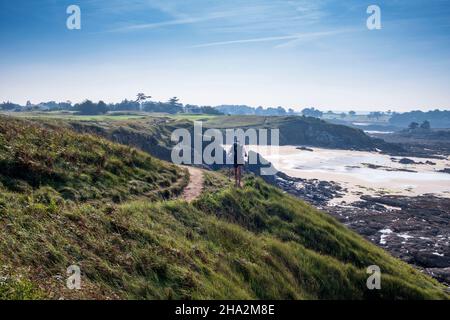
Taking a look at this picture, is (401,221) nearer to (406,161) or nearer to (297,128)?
(406,161)

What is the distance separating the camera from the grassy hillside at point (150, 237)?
9961 millimetres

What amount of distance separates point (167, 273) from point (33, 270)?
3.90 meters

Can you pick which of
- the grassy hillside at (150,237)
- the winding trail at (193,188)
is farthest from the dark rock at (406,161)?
the winding trail at (193,188)

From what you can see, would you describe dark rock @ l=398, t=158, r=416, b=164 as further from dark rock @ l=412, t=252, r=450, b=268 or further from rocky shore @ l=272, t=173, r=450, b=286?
dark rock @ l=412, t=252, r=450, b=268

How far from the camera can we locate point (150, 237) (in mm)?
13078

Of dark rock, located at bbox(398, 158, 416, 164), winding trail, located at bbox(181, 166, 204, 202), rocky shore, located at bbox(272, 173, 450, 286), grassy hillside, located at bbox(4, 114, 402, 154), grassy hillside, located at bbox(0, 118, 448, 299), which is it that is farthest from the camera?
grassy hillside, located at bbox(4, 114, 402, 154)

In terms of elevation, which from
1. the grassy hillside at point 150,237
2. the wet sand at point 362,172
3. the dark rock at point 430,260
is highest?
the grassy hillside at point 150,237

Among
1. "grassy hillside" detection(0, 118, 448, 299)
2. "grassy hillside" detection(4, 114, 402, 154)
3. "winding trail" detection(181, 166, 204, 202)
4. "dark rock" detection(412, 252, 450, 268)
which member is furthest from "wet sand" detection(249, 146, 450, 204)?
"grassy hillside" detection(0, 118, 448, 299)

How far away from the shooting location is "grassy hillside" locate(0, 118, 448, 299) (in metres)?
9.96

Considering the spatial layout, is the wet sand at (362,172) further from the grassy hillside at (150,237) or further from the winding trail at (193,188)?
the grassy hillside at (150,237)
